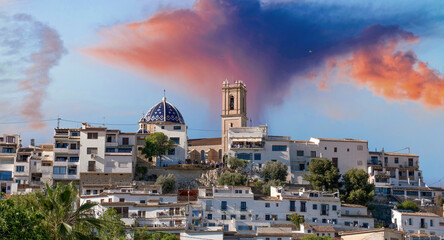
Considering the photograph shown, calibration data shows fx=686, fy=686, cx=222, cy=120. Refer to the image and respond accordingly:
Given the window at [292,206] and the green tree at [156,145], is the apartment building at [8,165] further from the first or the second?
the window at [292,206]

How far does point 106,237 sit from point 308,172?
38.3 m

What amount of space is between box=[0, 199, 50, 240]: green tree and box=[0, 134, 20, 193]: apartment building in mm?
37482

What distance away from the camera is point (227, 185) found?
2628 inches

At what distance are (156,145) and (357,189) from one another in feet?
69.9

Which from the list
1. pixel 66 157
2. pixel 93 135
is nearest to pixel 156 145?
pixel 93 135

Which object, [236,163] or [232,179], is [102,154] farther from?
[236,163]

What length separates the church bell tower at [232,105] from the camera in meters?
89.4

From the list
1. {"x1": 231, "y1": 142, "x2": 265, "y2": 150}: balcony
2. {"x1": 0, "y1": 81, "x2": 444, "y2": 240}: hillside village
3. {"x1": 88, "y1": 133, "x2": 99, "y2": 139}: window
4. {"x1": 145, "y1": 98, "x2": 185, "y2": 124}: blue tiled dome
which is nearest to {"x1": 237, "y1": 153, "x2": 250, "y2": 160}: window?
{"x1": 0, "y1": 81, "x2": 444, "y2": 240}: hillside village

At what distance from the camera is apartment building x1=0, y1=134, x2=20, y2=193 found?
229ft

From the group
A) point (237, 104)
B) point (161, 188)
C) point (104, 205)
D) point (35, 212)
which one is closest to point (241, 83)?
point (237, 104)

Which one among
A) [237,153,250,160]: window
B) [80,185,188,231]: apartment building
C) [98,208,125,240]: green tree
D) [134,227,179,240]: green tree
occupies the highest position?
[237,153,250,160]: window

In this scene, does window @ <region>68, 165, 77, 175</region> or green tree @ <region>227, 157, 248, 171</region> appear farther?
green tree @ <region>227, 157, 248, 171</region>

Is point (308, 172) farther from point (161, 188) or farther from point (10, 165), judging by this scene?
point (10, 165)

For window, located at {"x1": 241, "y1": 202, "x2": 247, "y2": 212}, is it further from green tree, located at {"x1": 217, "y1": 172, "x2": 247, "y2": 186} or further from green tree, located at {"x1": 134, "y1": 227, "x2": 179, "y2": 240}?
green tree, located at {"x1": 134, "y1": 227, "x2": 179, "y2": 240}
